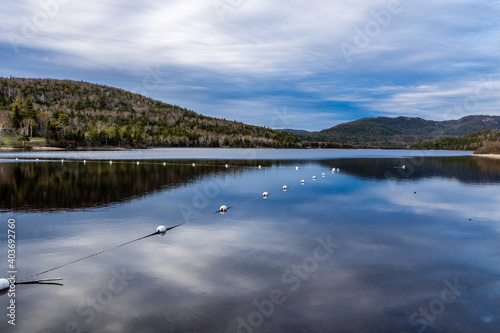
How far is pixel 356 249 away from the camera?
14.1m

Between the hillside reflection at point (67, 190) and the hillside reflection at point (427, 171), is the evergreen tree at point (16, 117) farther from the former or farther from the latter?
the hillside reflection at point (427, 171)

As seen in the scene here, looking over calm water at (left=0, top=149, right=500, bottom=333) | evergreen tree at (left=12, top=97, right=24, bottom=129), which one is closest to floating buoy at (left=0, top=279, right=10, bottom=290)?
calm water at (left=0, top=149, right=500, bottom=333)

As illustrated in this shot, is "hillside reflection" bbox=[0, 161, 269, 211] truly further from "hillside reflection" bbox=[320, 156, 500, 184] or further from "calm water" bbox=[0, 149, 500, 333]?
"hillside reflection" bbox=[320, 156, 500, 184]

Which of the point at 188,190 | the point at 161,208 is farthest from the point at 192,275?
the point at 188,190

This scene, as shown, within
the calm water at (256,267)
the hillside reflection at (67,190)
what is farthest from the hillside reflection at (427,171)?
the hillside reflection at (67,190)

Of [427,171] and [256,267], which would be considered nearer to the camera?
[256,267]

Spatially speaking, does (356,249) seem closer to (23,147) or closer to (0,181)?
(0,181)

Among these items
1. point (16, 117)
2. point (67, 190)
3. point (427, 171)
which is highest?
point (16, 117)

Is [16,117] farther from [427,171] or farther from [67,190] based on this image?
[427,171]

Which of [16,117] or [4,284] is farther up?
[16,117]

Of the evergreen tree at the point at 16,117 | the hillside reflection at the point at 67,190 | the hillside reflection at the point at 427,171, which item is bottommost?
the hillside reflection at the point at 67,190

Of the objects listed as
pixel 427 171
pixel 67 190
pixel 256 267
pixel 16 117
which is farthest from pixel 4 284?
pixel 16 117

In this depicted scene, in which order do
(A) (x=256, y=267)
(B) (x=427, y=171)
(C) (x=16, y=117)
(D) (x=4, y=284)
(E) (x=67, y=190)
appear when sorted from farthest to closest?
(C) (x=16, y=117)
(B) (x=427, y=171)
(E) (x=67, y=190)
(A) (x=256, y=267)
(D) (x=4, y=284)

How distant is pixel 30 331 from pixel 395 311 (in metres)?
8.54
